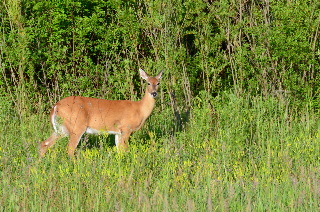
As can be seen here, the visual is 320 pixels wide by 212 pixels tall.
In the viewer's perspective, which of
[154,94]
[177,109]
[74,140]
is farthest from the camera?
[177,109]

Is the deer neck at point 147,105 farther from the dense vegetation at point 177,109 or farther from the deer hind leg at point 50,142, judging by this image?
the deer hind leg at point 50,142

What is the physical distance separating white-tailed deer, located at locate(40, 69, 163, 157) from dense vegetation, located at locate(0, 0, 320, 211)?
19 centimetres

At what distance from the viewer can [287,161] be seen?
595 cm

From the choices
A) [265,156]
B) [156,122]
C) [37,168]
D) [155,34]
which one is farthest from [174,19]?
[37,168]

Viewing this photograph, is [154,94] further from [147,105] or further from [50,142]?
[50,142]

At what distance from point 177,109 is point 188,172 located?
3.64 m

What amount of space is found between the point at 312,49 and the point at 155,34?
7.75 feet

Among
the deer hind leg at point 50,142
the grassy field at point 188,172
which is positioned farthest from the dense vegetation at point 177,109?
the deer hind leg at point 50,142

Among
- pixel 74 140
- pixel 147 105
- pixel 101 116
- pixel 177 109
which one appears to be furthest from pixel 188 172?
pixel 177 109

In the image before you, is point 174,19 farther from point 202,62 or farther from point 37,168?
point 37,168

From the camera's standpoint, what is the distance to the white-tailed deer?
26.3 ft

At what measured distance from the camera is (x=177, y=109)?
368 inches

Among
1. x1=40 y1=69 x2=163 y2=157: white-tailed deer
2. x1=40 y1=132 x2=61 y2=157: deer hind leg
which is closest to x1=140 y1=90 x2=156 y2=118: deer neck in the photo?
x1=40 y1=69 x2=163 y2=157: white-tailed deer

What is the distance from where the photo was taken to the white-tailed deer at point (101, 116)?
26.3ft
